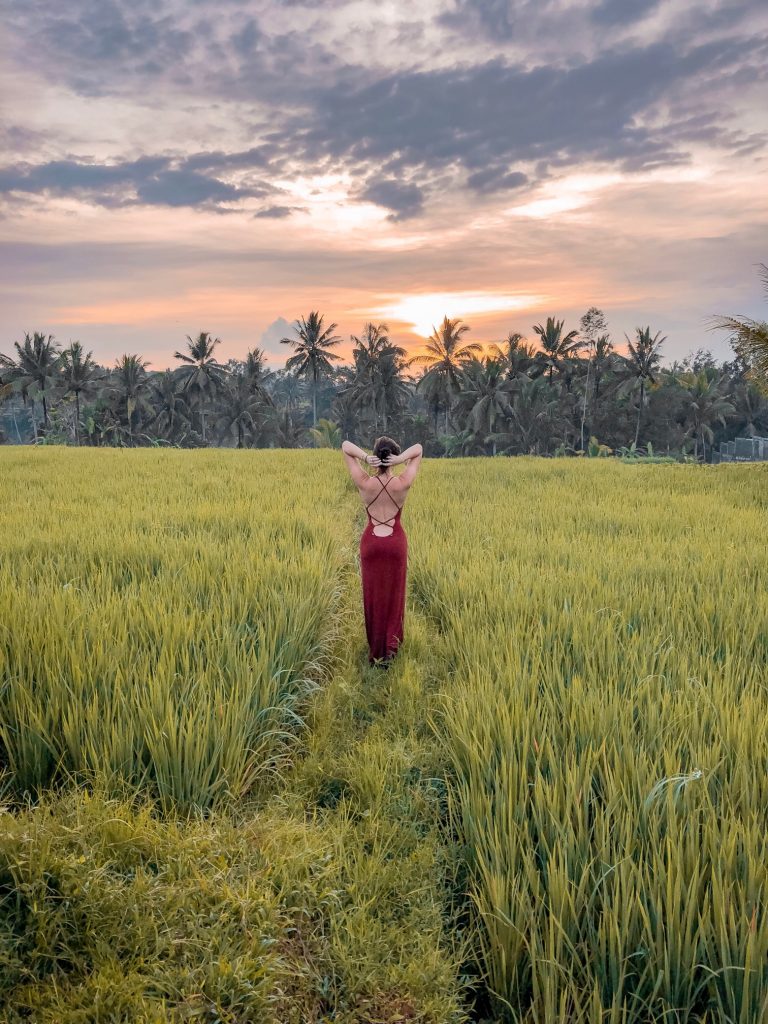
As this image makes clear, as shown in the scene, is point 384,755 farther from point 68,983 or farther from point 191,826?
point 68,983

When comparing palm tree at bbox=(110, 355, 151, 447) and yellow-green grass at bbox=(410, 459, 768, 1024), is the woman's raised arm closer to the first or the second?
yellow-green grass at bbox=(410, 459, 768, 1024)

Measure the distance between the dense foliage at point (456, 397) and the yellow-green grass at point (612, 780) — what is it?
33.0m

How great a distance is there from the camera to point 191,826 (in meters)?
2.30

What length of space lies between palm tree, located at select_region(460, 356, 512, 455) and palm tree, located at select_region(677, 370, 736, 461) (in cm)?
1131

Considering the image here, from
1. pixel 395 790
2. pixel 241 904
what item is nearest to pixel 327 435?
pixel 395 790

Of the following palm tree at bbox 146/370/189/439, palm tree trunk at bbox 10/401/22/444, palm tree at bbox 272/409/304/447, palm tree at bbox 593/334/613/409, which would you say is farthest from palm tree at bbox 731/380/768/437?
palm tree trunk at bbox 10/401/22/444

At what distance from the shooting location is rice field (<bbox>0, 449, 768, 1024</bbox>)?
1.72 m

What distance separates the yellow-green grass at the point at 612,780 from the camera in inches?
66.2

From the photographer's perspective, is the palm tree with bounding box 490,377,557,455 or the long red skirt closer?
the long red skirt

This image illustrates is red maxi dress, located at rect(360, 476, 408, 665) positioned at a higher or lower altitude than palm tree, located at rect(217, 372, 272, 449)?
lower

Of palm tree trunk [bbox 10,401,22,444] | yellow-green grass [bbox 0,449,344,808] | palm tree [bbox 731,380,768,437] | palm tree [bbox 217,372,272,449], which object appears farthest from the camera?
palm tree trunk [bbox 10,401,22,444]

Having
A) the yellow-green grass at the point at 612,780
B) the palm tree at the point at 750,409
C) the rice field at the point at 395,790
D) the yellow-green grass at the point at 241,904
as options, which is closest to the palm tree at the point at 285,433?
the palm tree at the point at 750,409

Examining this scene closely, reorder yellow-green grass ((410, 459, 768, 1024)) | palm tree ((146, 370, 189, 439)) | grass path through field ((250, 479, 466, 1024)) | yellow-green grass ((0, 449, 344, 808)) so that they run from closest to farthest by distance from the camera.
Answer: yellow-green grass ((410, 459, 768, 1024))
grass path through field ((250, 479, 466, 1024))
yellow-green grass ((0, 449, 344, 808))
palm tree ((146, 370, 189, 439))

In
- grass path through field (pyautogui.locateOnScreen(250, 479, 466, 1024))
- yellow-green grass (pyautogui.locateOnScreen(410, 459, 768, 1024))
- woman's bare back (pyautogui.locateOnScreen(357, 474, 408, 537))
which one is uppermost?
woman's bare back (pyautogui.locateOnScreen(357, 474, 408, 537))
